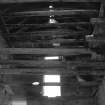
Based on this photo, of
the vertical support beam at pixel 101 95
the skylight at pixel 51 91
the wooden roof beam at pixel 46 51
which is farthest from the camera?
the skylight at pixel 51 91

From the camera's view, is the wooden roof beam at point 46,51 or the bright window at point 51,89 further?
the bright window at point 51,89

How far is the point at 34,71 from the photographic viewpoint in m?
7.56

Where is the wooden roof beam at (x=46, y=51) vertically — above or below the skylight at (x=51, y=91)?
above

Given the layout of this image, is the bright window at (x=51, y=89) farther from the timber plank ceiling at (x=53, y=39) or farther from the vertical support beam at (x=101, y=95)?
the timber plank ceiling at (x=53, y=39)

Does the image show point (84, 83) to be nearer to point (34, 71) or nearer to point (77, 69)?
point (77, 69)

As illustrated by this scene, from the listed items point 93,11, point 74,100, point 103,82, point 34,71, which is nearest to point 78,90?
point 74,100

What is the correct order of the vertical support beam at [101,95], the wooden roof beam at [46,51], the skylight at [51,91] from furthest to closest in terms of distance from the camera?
the skylight at [51,91]
the vertical support beam at [101,95]
the wooden roof beam at [46,51]

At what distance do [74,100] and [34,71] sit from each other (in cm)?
457

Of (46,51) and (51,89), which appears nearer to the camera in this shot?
(46,51)

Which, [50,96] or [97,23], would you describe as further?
[50,96]

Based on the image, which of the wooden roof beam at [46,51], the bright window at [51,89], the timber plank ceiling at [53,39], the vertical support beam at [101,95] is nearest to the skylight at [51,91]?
the bright window at [51,89]

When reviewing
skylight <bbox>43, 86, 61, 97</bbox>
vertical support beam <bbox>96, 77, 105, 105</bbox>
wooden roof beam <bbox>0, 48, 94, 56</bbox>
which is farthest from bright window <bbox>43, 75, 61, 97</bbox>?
wooden roof beam <bbox>0, 48, 94, 56</bbox>

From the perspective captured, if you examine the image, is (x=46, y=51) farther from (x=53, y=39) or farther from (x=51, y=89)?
(x=51, y=89)

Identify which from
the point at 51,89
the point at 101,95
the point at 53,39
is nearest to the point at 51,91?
the point at 51,89
